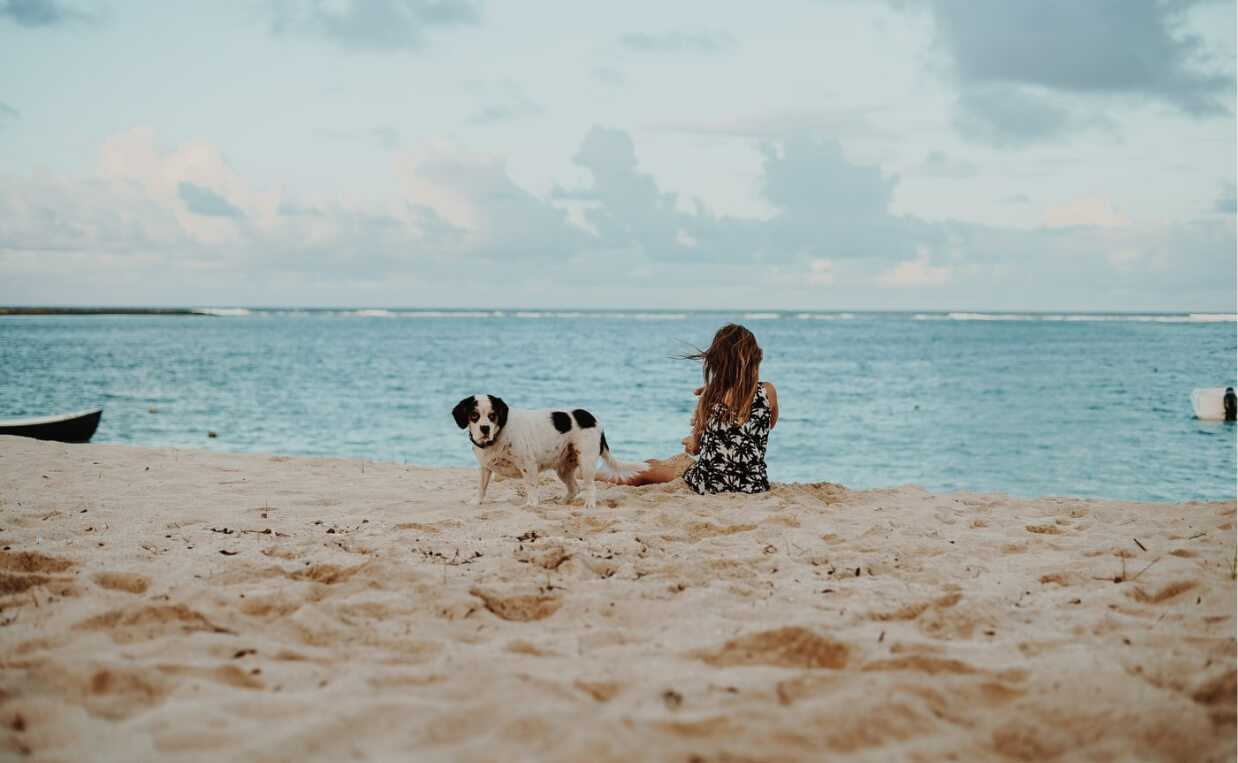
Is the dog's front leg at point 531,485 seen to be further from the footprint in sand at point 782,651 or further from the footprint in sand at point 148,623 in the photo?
the footprint in sand at point 782,651

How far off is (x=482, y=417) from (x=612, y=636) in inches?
129

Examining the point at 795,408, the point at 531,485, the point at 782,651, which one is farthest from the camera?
the point at 795,408

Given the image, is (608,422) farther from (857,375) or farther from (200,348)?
(200,348)

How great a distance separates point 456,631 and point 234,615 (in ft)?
3.28

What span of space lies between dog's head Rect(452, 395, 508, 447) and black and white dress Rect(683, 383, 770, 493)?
2055 millimetres

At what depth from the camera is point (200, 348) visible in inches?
2152

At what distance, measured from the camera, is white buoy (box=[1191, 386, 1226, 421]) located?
18.0 metres

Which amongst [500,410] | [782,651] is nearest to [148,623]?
[782,651]

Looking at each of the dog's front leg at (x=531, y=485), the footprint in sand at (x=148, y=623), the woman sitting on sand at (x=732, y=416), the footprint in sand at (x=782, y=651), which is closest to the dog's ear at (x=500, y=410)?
the dog's front leg at (x=531, y=485)

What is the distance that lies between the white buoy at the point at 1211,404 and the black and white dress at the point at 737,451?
51.4 ft

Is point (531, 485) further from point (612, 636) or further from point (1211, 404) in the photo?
point (1211, 404)

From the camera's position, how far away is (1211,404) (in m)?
18.2

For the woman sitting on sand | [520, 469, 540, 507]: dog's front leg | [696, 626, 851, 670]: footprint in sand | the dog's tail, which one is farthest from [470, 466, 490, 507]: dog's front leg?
[696, 626, 851, 670]: footprint in sand

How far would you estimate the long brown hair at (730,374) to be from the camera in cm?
727
